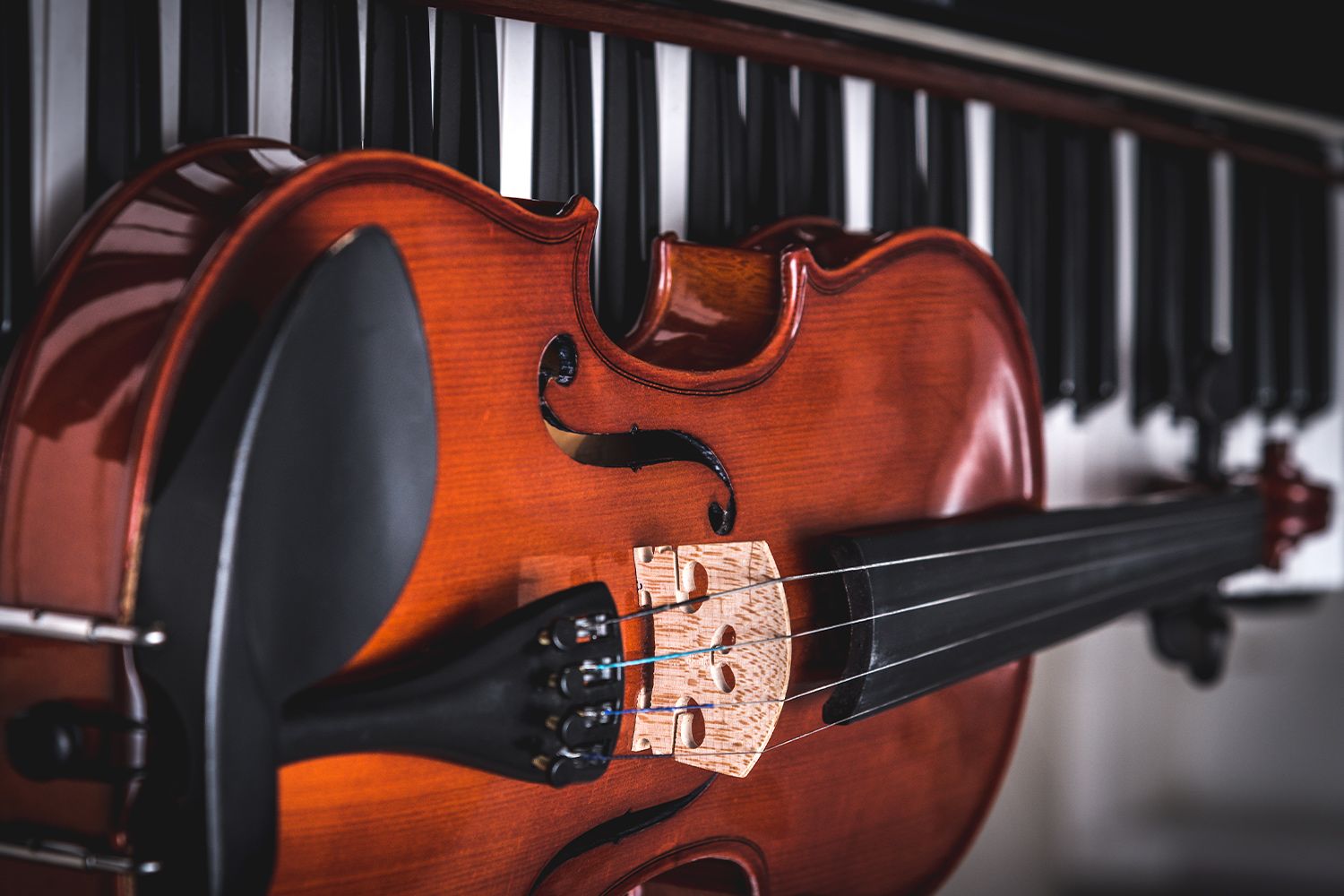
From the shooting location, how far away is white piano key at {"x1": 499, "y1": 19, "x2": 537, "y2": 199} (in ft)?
3.01

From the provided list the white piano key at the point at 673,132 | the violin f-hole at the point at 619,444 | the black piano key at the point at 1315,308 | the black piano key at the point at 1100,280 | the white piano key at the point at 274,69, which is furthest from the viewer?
the black piano key at the point at 1315,308

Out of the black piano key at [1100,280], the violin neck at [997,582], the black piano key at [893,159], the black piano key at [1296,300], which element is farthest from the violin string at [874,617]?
the black piano key at [1296,300]

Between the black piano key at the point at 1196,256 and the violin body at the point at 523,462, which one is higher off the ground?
the black piano key at the point at 1196,256

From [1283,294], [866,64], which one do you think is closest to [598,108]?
[866,64]

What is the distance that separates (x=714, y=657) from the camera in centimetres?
75

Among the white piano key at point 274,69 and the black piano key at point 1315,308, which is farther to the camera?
the black piano key at point 1315,308

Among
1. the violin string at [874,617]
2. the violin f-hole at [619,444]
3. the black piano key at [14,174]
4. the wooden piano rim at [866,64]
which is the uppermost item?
the wooden piano rim at [866,64]

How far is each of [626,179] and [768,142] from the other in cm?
19

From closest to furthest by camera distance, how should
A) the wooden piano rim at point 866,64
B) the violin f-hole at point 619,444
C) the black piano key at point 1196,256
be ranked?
1. the violin f-hole at point 619,444
2. the wooden piano rim at point 866,64
3. the black piano key at point 1196,256

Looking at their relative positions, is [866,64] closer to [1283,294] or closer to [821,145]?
[821,145]

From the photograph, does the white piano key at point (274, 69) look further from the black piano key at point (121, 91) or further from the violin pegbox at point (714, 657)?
the violin pegbox at point (714, 657)

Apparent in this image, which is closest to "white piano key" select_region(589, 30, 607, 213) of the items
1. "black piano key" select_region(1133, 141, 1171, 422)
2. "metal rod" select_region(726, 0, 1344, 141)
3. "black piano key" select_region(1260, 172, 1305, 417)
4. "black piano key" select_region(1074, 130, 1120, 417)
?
"metal rod" select_region(726, 0, 1344, 141)

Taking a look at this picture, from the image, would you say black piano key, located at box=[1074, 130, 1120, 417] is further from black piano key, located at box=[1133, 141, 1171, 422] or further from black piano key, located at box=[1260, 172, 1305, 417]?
black piano key, located at box=[1260, 172, 1305, 417]

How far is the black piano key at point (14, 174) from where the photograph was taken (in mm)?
704
